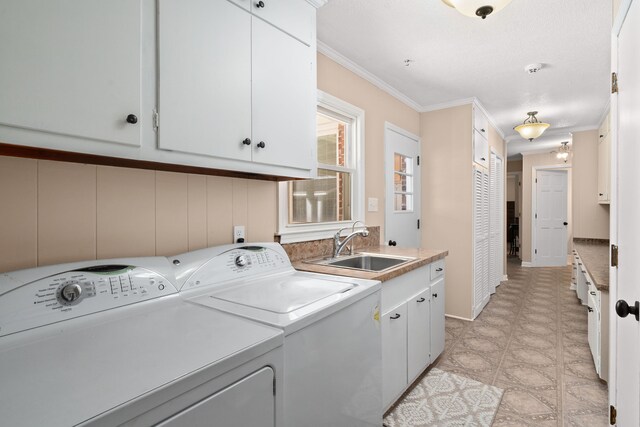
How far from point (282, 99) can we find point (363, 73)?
1471 mm

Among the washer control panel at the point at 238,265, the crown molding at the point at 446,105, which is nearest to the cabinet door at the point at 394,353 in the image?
the washer control panel at the point at 238,265

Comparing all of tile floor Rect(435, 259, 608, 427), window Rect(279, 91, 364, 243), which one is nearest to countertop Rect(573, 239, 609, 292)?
tile floor Rect(435, 259, 608, 427)

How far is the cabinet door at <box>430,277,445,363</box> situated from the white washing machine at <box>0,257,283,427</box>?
71.5 inches

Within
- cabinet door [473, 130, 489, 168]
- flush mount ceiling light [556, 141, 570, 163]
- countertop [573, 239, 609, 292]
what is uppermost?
flush mount ceiling light [556, 141, 570, 163]

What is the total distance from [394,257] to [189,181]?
1494mm

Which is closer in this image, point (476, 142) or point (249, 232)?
point (249, 232)

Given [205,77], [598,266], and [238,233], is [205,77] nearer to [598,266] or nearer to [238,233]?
[238,233]

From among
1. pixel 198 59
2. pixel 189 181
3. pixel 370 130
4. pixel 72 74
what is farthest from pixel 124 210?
pixel 370 130

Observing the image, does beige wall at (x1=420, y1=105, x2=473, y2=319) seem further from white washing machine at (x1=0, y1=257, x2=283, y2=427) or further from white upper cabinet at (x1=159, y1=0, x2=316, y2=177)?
white washing machine at (x1=0, y1=257, x2=283, y2=427)

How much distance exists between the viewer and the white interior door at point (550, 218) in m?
6.80

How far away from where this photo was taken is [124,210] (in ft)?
4.32

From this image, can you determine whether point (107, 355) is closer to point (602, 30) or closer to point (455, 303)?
point (602, 30)

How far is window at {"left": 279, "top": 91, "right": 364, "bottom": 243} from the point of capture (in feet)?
7.17

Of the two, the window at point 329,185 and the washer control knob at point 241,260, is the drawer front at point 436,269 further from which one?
the washer control knob at point 241,260
